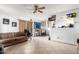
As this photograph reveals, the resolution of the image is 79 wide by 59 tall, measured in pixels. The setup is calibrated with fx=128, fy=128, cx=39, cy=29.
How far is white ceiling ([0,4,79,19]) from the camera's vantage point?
8.74 ft

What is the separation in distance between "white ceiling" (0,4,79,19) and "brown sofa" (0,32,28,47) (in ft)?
1.36

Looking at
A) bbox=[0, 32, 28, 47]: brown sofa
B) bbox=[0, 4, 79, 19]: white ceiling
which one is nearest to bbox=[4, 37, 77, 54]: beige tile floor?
bbox=[0, 32, 28, 47]: brown sofa

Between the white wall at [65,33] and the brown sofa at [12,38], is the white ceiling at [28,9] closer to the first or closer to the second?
the white wall at [65,33]

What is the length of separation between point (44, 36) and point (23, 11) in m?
0.70

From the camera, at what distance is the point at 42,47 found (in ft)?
8.92

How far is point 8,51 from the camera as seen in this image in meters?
2.65

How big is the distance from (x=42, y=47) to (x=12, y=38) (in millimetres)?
664

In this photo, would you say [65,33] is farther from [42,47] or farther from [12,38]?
[12,38]

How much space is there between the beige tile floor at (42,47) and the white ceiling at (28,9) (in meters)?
0.51
